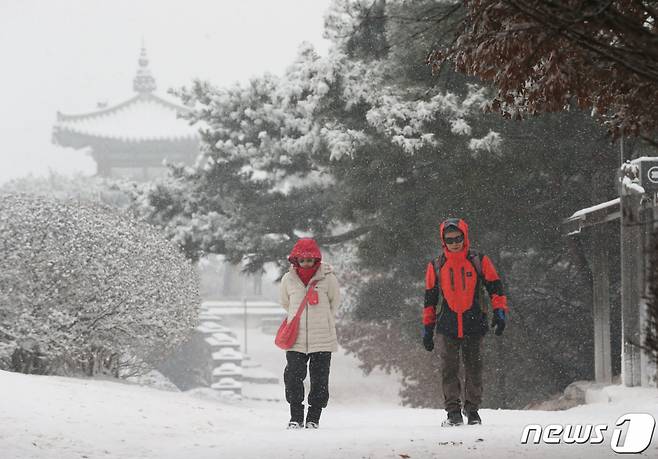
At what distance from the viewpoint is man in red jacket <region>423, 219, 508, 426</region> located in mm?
8664

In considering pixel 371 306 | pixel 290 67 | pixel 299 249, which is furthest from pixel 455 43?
pixel 371 306

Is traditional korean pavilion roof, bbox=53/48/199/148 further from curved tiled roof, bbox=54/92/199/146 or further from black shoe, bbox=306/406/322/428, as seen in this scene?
black shoe, bbox=306/406/322/428

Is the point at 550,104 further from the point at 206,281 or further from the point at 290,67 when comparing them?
the point at 206,281

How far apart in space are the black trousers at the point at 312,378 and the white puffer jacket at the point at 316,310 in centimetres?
9

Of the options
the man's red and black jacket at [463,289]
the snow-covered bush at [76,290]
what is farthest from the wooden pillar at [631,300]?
the snow-covered bush at [76,290]

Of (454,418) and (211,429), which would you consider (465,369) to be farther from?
(211,429)

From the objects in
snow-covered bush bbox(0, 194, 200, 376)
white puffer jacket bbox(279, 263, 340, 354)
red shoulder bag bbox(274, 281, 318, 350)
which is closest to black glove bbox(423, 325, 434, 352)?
white puffer jacket bbox(279, 263, 340, 354)

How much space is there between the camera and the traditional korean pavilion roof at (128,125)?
52.6m

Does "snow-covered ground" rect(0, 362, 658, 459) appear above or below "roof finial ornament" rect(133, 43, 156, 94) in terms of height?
below

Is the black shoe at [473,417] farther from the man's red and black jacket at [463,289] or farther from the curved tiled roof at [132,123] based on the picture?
the curved tiled roof at [132,123]

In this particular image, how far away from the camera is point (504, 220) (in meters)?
16.4

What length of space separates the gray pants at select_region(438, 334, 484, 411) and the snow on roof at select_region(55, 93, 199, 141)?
44.1m

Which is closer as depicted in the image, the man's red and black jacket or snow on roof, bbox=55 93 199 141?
the man's red and black jacket

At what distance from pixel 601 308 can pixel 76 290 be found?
6080 mm
